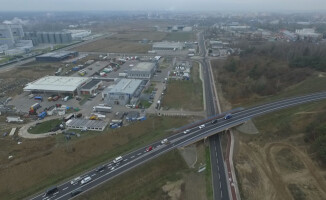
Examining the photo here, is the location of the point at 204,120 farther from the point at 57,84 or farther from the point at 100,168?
the point at 57,84

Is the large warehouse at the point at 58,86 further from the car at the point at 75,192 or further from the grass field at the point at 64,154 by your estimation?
the car at the point at 75,192

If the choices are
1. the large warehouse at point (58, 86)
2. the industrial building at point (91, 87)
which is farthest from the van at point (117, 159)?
the large warehouse at point (58, 86)

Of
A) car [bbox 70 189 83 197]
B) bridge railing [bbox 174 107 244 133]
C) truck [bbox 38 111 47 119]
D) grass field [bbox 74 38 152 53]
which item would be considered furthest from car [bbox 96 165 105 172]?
grass field [bbox 74 38 152 53]

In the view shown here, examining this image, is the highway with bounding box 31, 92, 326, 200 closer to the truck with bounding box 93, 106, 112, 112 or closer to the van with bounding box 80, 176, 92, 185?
the van with bounding box 80, 176, 92, 185

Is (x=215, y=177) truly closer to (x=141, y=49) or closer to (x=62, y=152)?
(x=62, y=152)

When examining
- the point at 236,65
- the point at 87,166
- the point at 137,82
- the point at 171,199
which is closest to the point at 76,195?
the point at 87,166
